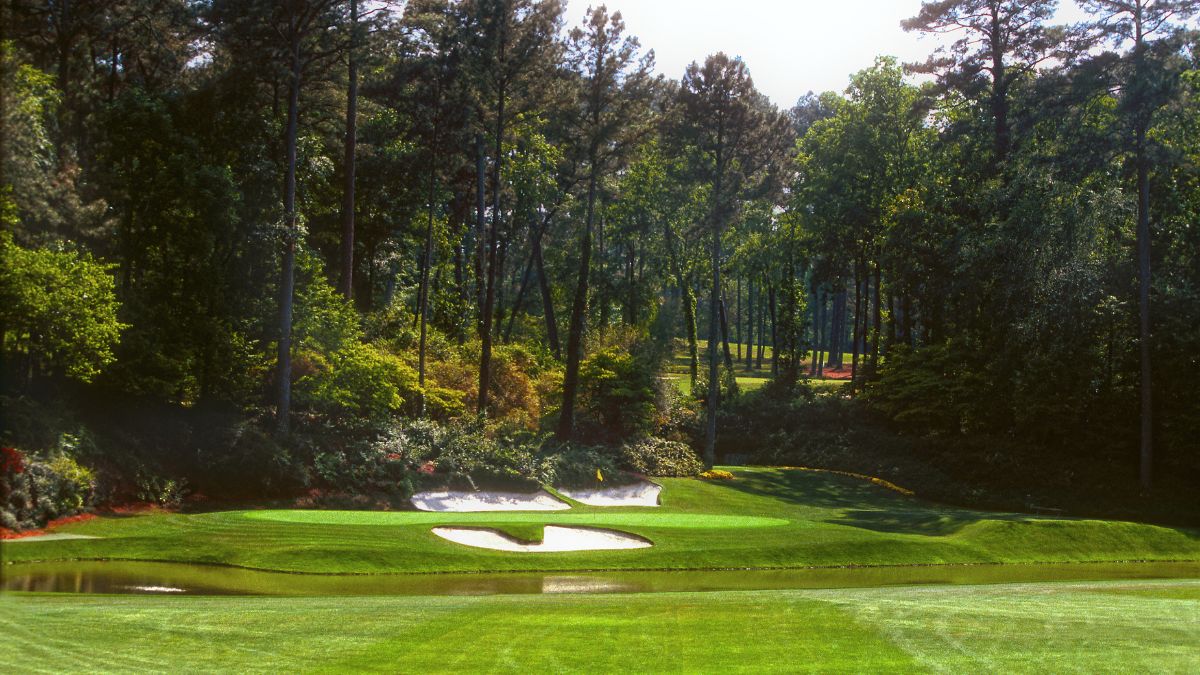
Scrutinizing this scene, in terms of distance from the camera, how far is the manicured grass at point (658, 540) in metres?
19.0

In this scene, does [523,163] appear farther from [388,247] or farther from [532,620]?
[532,620]

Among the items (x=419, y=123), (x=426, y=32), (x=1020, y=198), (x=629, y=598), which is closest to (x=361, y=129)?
(x=419, y=123)

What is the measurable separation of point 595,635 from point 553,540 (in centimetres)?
1038

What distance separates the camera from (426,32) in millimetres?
38625

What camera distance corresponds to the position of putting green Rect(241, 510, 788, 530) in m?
22.5

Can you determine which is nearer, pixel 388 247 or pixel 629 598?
pixel 629 598

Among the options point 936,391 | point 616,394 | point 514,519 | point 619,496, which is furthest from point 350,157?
point 936,391

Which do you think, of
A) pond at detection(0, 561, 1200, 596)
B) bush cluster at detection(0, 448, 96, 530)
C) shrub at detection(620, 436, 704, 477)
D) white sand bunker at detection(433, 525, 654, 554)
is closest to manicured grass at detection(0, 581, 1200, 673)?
pond at detection(0, 561, 1200, 596)

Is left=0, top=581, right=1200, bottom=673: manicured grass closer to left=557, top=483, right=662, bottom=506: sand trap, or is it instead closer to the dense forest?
the dense forest

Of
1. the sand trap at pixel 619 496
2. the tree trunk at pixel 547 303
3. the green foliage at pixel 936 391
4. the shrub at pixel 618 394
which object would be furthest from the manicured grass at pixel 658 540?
the tree trunk at pixel 547 303

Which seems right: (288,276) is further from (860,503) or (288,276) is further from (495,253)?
(860,503)

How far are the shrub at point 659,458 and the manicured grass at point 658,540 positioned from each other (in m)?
4.71

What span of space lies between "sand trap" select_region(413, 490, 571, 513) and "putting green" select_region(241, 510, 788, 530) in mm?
1353

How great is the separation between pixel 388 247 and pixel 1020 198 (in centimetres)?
2906
